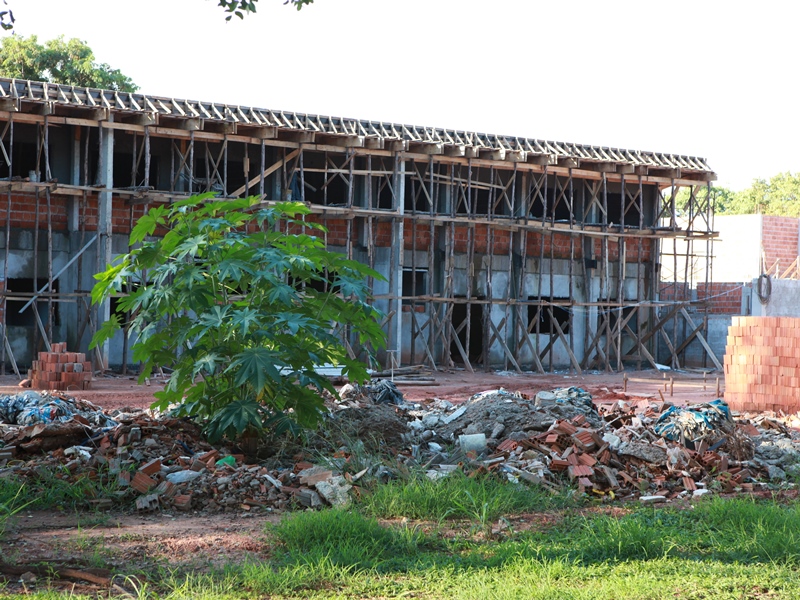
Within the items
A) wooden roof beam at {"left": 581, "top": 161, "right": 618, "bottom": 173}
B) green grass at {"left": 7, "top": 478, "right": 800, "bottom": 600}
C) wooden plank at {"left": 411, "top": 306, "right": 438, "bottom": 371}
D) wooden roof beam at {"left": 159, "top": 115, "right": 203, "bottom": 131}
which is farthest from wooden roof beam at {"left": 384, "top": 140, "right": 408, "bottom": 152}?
green grass at {"left": 7, "top": 478, "right": 800, "bottom": 600}

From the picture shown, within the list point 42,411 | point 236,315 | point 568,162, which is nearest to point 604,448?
point 236,315

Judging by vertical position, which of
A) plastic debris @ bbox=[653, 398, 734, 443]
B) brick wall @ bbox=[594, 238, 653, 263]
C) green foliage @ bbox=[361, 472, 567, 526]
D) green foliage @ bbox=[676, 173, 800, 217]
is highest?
green foliage @ bbox=[676, 173, 800, 217]

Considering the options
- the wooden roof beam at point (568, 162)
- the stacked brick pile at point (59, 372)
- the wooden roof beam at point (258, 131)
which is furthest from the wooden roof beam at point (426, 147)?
the stacked brick pile at point (59, 372)

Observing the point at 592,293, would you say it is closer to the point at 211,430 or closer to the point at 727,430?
the point at 727,430

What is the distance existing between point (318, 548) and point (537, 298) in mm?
20908

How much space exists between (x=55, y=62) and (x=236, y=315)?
27.0 metres

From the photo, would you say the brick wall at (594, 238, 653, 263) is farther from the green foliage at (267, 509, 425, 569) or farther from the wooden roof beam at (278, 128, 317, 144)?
the green foliage at (267, 509, 425, 569)

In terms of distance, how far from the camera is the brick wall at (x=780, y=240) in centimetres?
3638

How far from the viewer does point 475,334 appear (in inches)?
1065

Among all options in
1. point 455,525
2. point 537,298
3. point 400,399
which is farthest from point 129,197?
point 455,525

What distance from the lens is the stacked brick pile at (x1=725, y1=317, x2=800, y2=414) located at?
16.2m

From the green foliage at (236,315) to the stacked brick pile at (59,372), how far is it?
8231 mm

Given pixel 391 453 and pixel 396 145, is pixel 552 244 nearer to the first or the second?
pixel 396 145

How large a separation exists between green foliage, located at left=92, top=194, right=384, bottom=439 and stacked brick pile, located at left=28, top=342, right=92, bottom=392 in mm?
8231
